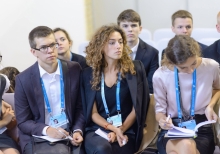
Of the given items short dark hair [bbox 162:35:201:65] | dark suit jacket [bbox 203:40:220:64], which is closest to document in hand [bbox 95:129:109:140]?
short dark hair [bbox 162:35:201:65]

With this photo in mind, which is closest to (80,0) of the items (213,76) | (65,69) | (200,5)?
(200,5)

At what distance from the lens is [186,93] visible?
2.75 metres

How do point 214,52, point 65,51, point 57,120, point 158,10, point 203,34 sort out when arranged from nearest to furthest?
point 57,120, point 214,52, point 65,51, point 203,34, point 158,10

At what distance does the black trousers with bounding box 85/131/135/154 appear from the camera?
269 cm

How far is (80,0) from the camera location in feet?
21.5

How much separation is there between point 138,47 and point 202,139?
1.28m

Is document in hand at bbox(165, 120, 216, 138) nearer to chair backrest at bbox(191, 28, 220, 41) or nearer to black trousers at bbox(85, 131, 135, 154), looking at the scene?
black trousers at bbox(85, 131, 135, 154)

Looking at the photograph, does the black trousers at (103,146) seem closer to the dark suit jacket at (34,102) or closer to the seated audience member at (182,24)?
the dark suit jacket at (34,102)

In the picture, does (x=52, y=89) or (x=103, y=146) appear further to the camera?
(x=52, y=89)

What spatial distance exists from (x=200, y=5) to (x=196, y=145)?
4.14 m

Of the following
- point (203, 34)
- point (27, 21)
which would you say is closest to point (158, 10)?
point (203, 34)

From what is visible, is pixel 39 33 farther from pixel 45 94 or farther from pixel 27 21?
pixel 27 21

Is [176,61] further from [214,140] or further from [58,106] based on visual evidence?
[58,106]

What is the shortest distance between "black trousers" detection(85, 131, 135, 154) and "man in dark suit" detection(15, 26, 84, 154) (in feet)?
0.34
